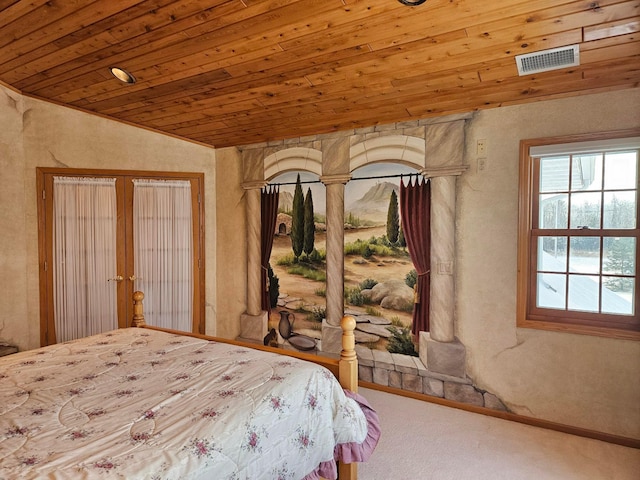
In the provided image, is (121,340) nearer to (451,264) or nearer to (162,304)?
(162,304)

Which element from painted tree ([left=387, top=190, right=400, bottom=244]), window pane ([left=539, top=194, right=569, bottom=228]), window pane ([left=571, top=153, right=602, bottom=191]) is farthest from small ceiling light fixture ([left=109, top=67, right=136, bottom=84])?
window pane ([left=571, top=153, right=602, bottom=191])

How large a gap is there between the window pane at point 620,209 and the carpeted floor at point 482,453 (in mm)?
1507

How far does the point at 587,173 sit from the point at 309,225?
2.33 metres

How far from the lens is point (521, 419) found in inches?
111

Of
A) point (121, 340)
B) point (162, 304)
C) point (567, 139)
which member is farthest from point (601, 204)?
point (162, 304)

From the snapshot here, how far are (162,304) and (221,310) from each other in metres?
0.64

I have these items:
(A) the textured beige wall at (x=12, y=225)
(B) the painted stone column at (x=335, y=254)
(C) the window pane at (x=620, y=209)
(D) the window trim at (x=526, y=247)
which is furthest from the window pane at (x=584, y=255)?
(A) the textured beige wall at (x=12, y=225)

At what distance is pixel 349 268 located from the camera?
3.54 metres

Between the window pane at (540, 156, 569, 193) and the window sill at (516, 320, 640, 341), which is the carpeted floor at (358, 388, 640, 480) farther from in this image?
the window pane at (540, 156, 569, 193)

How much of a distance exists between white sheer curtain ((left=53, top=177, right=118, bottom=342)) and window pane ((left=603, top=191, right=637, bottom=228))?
13.9 ft

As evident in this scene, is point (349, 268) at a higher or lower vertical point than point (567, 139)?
lower

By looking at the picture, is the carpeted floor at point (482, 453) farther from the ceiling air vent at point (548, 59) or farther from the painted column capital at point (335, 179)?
the ceiling air vent at point (548, 59)

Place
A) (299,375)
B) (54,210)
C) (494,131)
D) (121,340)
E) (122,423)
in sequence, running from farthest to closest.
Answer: (54,210), (494,131), (121,340), (299,375), (122,423)

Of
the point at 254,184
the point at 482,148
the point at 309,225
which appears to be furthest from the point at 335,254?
the point at 482,148
